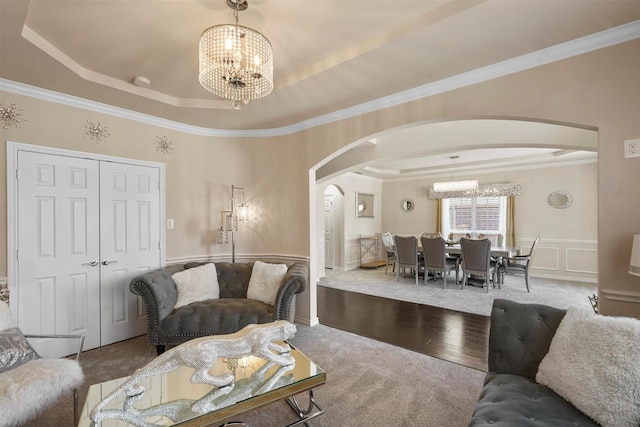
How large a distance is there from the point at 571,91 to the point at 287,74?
2336 millimetres

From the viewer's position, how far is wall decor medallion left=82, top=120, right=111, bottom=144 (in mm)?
3186

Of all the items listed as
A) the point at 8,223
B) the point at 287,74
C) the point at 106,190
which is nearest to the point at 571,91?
the point at 287,74

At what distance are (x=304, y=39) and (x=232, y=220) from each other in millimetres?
2457

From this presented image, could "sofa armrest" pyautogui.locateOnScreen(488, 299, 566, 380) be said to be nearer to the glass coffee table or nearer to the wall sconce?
the glass coffee table

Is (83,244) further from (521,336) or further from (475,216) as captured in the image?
(475,216)

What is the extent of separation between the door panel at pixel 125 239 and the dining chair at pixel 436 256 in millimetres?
4717

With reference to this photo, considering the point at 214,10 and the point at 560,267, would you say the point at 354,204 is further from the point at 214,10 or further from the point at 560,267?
the point at 214,10

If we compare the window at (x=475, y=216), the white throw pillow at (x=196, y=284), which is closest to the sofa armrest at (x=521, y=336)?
the white throw pillow at (x=196, y=284)

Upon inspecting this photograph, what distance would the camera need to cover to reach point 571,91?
2188 millimetres

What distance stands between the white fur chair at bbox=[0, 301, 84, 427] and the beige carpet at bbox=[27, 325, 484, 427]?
47 cm

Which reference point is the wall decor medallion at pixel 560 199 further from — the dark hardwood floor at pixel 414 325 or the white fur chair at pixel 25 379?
the white fur chair at pixel 25 379

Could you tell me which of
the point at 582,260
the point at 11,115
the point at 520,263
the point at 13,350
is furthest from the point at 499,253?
the point at 11,115

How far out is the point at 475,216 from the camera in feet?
25.2

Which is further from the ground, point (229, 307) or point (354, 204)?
point (354, 204)
